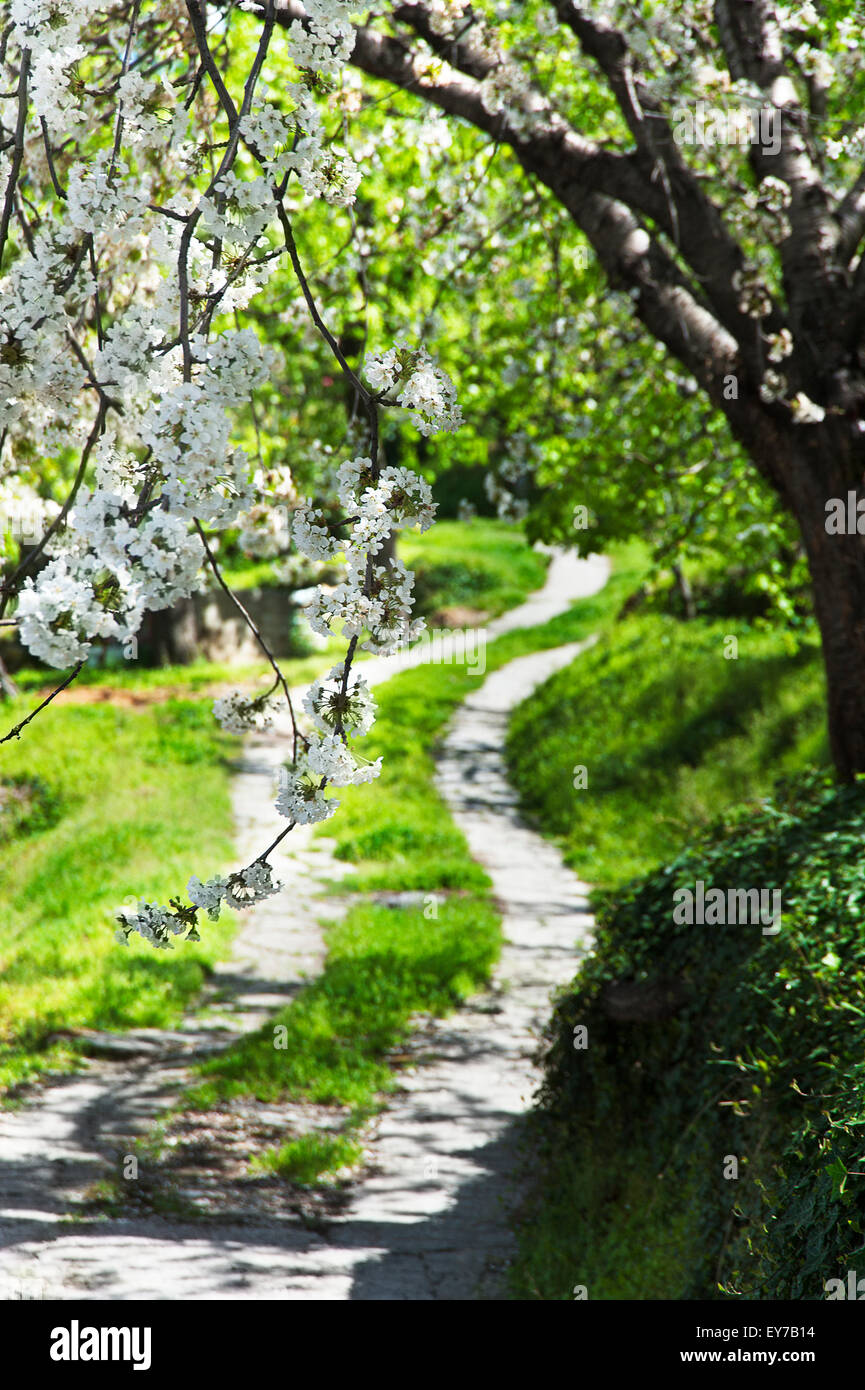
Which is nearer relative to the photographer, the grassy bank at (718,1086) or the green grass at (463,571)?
the grassy bank at (718,1086)

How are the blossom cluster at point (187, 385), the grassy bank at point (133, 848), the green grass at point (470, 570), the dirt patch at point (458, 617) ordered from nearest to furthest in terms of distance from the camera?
the blossom cluster at point (187, 385) → the grassy bank at point (133, 848) → the dirt patch at point (458, 617) → the green grass at point (470, 570)

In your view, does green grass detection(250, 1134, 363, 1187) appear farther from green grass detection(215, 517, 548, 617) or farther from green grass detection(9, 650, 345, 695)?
green grass detection(215, 517, 548, 617)

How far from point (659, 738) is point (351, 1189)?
7.55 meters

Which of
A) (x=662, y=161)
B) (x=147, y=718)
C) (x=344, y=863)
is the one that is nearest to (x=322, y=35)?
(x=662, y=161)

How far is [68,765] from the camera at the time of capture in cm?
1240

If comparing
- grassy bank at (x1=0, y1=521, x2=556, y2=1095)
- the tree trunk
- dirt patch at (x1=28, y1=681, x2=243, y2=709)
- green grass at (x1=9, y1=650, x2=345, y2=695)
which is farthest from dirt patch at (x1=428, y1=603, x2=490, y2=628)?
the tree trunk

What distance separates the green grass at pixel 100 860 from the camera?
7.02m

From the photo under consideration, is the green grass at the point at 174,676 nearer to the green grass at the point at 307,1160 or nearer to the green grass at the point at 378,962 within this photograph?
the green grass at the point at 378,962

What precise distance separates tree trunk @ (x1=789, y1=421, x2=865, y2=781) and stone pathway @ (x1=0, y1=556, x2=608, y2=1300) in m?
2.26

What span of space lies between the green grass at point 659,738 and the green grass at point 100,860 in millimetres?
3128

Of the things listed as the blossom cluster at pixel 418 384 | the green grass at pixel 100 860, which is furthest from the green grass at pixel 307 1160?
the blossom cluster at pixel 418 384

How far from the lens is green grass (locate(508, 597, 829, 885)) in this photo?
10352mm

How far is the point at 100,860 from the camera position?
31.0 ft

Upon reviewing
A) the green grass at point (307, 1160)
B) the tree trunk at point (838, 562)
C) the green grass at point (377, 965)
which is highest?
the tree trunk at point (838, 562)
